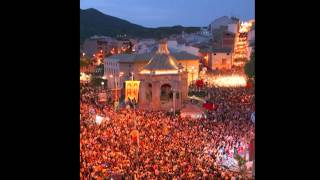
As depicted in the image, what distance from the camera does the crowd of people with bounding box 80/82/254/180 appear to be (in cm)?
443

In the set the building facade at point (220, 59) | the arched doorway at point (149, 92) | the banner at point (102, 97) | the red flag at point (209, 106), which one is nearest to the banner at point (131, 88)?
the banner at point (102, 97)

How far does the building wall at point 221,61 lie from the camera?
43.2 ft

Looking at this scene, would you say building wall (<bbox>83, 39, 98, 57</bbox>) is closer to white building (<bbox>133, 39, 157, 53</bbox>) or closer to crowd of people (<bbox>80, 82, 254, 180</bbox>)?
white building (<bbox>133, 39, 157, 53</bbox>)

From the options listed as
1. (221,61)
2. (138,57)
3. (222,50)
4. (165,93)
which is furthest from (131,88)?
(222,50)

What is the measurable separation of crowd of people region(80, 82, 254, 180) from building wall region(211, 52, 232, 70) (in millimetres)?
5607

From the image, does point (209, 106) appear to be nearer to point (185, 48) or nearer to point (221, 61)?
point (221, 61)

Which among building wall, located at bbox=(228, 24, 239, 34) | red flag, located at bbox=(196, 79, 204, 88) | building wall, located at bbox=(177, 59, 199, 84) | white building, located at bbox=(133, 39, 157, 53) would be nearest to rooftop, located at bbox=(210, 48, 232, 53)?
building wall, located at bbox=(228, 24, 239, 34)

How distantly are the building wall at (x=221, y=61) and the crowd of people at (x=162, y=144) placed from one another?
221 inches

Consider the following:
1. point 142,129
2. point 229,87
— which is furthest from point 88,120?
point 229,87

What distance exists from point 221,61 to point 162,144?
322 inches
